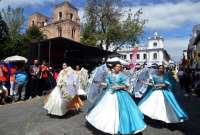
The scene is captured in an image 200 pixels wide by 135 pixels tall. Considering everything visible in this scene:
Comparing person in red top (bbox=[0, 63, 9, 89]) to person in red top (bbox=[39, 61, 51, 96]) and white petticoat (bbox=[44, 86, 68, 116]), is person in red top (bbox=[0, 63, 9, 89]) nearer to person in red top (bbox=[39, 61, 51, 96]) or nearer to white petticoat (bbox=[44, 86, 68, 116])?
person in red top (bbox=[39, 61, 51, 96])

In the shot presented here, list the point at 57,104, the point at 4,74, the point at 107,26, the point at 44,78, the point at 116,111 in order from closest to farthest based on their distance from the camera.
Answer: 1. the point at 116,111
2. the point at 57,104
3. the point at 4,74
4. the point at 44,78
5. the point at 107,26

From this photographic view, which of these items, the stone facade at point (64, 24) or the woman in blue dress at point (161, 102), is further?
the stone facade at point (64, 24)

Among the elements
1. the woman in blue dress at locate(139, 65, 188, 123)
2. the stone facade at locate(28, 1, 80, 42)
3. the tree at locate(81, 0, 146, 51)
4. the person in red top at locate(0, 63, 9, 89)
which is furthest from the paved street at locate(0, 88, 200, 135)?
the stone facade at locate(28, 1, 80, 42)

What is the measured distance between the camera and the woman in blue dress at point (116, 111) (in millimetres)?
8305

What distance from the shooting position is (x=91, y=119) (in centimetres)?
896

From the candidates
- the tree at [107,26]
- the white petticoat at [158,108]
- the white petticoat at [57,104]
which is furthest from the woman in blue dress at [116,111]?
the tree at [107,26]

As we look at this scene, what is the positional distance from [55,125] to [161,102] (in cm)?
289

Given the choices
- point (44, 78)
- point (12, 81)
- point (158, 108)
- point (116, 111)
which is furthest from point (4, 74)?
point (116, 111)

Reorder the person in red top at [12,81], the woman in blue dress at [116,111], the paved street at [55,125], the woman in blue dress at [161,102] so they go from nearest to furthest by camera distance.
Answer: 1. the woman in blue dress at [116,111]
2. the paved street at [55,125]
3. the woman in blue dress at [161,102]
4. the person in red top at [12,81]

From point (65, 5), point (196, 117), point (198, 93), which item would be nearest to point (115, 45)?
point (198, 93)

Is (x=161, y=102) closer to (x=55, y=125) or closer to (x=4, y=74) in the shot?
(x=55, y=125)

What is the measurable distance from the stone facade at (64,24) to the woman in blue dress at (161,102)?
70.0 m

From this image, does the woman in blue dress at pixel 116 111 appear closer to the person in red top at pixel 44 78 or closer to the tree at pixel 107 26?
A: the person in red top at pixel 44 78

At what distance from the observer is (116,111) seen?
8523mm
